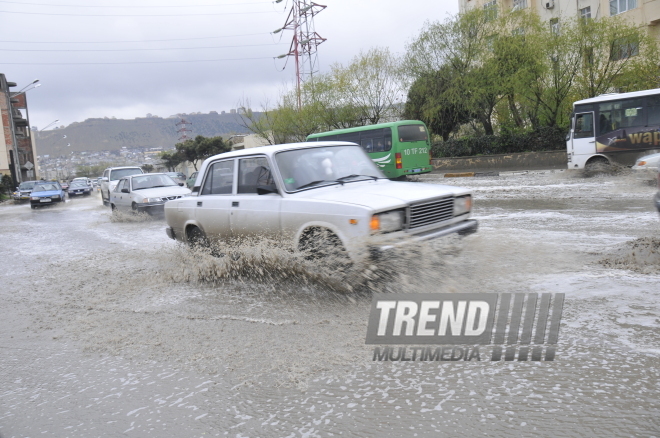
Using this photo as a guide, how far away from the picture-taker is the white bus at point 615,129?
17766 mm

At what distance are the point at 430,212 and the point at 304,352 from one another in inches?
85.4

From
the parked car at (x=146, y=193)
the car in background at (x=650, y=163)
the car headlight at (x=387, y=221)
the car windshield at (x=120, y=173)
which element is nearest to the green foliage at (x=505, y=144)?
the car in background at (x=650, y=163)

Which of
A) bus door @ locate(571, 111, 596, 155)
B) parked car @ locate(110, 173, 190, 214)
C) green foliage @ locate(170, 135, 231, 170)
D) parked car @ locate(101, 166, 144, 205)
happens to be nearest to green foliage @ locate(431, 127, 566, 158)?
bus door @ locate(571, 111, 596, 155)

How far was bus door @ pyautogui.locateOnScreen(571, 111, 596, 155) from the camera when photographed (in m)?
18.6

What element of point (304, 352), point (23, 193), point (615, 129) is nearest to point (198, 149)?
point (23, 193)

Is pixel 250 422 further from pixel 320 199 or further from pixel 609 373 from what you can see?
pixel 320 199

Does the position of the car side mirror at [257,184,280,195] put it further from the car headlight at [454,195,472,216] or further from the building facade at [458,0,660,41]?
the building facade at [458,0,660,41]

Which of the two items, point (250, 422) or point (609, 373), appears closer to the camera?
point (250, 422)

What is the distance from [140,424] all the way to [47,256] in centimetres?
820

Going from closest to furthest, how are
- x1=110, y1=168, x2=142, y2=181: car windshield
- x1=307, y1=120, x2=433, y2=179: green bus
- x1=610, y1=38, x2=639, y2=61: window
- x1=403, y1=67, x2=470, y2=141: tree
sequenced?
x1=307, y1=120, x2=433, y2=179: green bus < x1=110, y1=168, x2=142, y2=181: car windshield < x1=610, y1=38, x2=639, y2=61: window < x1=403, y1=67, x2=470, y2=141: tree

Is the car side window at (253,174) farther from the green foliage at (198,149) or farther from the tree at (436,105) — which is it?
the green foliage at (198,149)

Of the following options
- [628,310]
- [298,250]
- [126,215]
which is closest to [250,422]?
[298,250]

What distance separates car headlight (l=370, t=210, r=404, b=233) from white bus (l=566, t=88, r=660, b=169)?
15701mm

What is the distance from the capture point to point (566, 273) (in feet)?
19.2
